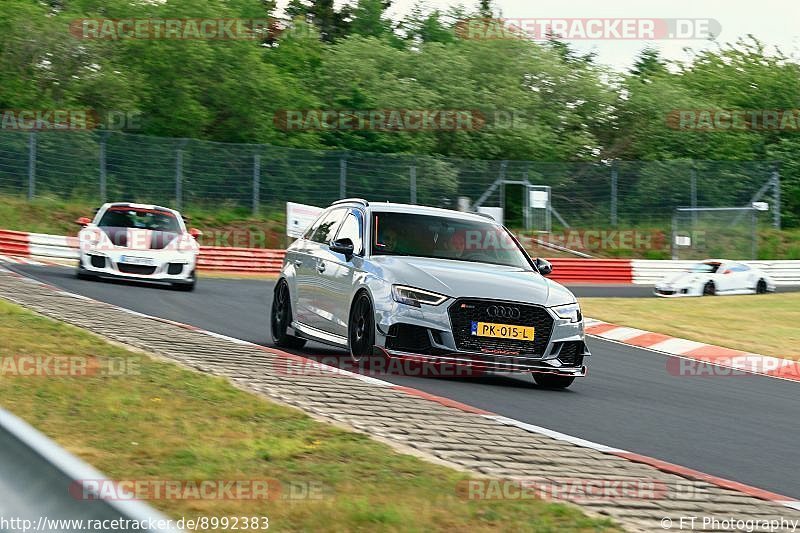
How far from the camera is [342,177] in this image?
37.1 meters

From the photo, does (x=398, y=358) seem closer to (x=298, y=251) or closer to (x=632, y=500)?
(x=298, y=251)

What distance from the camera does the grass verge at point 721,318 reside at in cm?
1878

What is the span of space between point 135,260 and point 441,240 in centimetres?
1021

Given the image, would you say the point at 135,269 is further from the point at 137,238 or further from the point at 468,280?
the point at 468,280

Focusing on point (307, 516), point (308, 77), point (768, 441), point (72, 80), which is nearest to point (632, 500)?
point (307, 516)

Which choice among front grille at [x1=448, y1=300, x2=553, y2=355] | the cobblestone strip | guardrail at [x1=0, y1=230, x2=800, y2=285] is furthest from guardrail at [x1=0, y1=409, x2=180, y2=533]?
guardrail at [x1=0, y1=230, x2=800, y2=285]

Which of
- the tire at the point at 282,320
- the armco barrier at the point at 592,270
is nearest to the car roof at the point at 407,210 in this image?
the tire at the point at 282,320

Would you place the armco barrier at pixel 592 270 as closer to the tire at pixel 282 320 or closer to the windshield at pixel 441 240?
the tire at pixel 282 320

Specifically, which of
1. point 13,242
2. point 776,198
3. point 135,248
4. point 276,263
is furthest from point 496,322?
point 776,198

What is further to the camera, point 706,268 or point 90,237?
point 706,268

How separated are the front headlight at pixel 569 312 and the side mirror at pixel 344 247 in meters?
1.93

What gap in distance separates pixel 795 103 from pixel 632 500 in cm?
5809

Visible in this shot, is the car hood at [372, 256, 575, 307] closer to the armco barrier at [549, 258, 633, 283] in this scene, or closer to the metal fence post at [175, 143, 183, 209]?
the metal fence post at [175, 143, 183, 209]

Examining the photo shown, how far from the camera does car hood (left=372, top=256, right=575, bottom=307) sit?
35.6 feet
